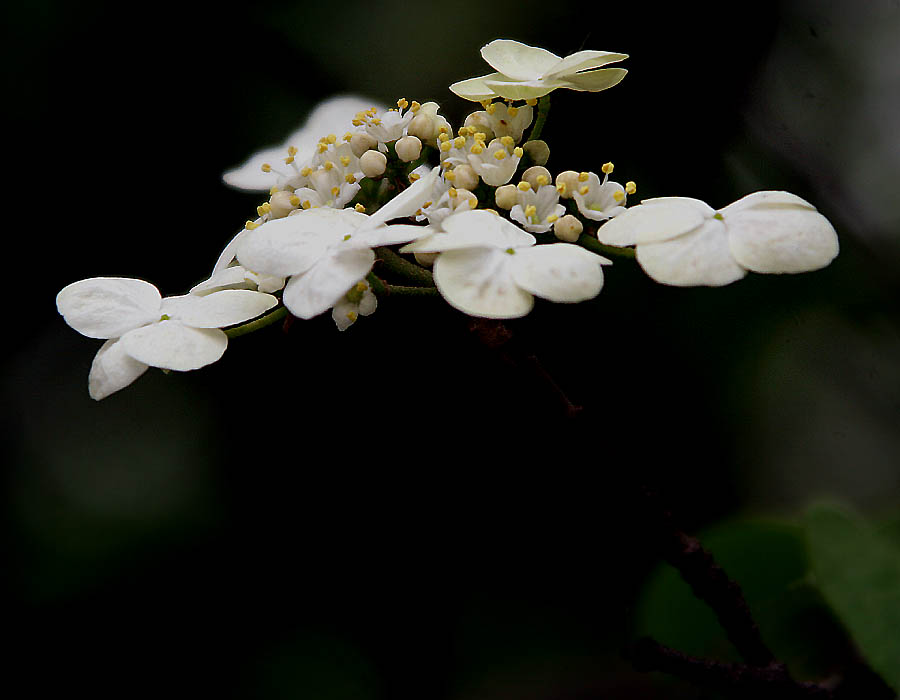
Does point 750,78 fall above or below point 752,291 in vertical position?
above

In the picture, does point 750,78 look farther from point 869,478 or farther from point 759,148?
point 869,478

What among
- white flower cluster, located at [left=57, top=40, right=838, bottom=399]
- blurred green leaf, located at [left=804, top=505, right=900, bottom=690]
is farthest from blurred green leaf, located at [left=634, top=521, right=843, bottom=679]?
white flower cluster, located at [left=57, top=40, right=838, bottom=399]

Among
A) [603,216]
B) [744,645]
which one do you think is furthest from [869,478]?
[603,216]

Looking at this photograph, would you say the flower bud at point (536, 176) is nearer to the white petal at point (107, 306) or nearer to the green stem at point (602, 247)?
the green stem at point (602, 247)

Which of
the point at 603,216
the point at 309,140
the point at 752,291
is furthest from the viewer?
the point at 752,291

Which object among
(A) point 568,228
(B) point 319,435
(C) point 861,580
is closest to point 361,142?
(A) point 568,228

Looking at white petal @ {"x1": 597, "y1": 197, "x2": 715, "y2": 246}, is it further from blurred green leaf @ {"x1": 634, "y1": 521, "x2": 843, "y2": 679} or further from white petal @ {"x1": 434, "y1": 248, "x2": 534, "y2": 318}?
blurred green leaf @ {"x1": 634, "y1": 521, "x2": 843, "y2": 679}

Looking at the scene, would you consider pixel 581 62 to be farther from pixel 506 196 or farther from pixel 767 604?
pixel 767 604
